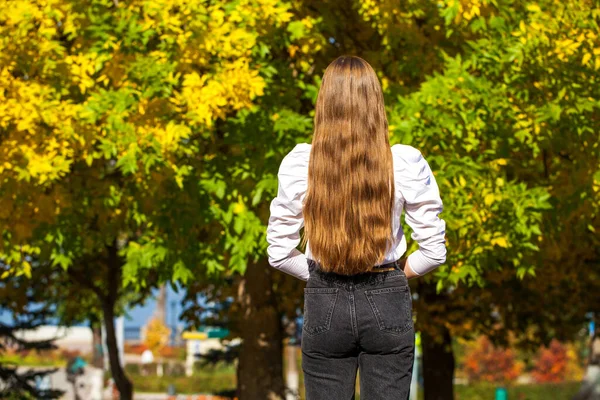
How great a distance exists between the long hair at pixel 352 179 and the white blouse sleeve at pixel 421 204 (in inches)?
3.6

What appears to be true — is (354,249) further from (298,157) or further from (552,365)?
(552,365)

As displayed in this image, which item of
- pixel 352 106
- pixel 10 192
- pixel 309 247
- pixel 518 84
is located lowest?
pixel 309 247

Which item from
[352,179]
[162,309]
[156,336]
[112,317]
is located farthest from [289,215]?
[162,309]

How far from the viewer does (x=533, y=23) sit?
35.1 ft

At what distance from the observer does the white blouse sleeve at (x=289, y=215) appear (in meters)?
3.99

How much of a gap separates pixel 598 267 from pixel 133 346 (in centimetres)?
5672

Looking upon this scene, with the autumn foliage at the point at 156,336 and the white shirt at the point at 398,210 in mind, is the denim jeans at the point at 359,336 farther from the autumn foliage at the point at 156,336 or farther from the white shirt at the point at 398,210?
the autumn foliage at the point at 156,336

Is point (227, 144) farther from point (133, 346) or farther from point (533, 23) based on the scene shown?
point (133, 346)

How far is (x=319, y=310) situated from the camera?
3.88m

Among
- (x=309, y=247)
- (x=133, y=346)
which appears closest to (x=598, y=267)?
(x=309, y=247)

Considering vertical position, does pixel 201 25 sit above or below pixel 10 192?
above

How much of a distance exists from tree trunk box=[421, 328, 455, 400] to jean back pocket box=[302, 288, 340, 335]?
1354 centimetres

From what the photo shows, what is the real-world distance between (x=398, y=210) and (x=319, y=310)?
45 cm

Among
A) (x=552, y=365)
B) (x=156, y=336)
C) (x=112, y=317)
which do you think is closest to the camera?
(x=112, y=317)
